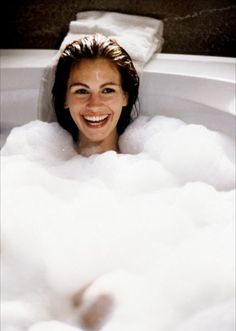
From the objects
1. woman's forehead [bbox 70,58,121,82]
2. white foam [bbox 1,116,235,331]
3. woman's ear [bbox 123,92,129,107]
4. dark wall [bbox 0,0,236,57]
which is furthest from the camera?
dark wall [bbox 0,0,236,57]

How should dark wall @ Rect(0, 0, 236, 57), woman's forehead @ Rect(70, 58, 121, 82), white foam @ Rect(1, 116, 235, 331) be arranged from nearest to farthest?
white foam @ Rect(1, 116, 235, 331) < woman's forehead @ Rect(70, 58, 121, 82) < dark wall @ Rect(0, 0, 236, 57)

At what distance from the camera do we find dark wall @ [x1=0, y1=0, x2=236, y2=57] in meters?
1.78

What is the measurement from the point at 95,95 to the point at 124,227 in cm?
43

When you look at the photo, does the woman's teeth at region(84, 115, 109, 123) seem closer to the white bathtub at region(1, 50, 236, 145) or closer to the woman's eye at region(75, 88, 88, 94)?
the woman's eye at region(75, 88, 88, 94)

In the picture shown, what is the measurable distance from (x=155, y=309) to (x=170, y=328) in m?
0.07

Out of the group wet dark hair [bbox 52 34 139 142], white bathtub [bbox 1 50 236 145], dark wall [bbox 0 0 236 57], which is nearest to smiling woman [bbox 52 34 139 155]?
wet dark hair [bbox 52 34 139 142]

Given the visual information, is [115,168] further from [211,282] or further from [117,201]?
A: [211,282]

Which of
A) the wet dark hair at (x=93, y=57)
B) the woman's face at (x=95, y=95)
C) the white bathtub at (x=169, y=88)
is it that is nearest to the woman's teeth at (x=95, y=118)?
the woman's face at (x=95, y=95)

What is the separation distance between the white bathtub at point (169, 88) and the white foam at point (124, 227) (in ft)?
0.18

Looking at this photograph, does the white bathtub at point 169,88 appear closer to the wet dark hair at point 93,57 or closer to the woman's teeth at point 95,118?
the wet dark hair at point 93,57

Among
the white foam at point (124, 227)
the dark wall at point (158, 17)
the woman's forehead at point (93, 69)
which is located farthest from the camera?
the dark wall at point (158, 17)

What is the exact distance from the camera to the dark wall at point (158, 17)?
5.83 ft

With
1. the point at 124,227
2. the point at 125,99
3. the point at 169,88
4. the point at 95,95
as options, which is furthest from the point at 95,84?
the point at 124,227

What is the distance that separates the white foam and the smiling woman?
13 cm
